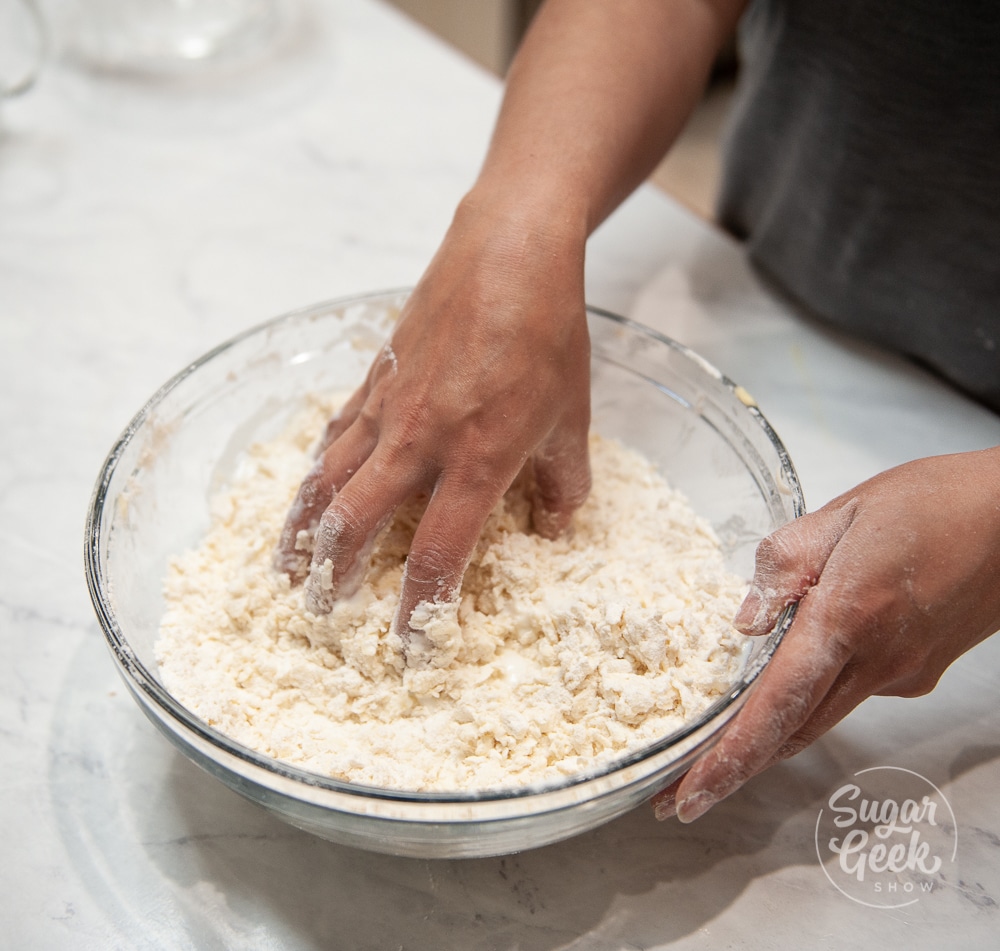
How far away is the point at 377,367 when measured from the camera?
841 millimetres

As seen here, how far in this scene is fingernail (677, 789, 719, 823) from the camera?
66 centimetres

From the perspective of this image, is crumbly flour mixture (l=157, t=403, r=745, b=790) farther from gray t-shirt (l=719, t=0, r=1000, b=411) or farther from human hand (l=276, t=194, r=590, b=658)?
gray t-shirt (l=719, t=0, r=1000, b=411)

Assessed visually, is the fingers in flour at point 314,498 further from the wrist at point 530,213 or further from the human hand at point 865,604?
the human hand at point 865,604

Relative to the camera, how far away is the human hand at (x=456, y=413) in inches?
29.8

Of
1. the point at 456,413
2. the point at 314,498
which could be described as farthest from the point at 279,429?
the point at 456,413

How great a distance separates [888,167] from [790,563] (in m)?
0.63

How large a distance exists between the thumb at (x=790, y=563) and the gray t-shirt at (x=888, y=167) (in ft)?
1.69

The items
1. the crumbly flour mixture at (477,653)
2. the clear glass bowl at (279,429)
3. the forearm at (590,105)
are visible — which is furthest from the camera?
the forearm at (590,105)

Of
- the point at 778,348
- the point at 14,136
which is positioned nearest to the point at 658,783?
the point at 778,348

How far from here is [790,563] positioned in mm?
693

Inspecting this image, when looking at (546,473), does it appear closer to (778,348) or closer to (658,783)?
(658,783)

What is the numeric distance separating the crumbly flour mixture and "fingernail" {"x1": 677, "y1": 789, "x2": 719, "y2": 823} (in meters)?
0.06

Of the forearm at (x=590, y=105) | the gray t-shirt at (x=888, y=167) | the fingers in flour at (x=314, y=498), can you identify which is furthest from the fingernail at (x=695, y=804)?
the gray t-shirt at (x=888, y=167)

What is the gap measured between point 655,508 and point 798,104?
0.62 m
